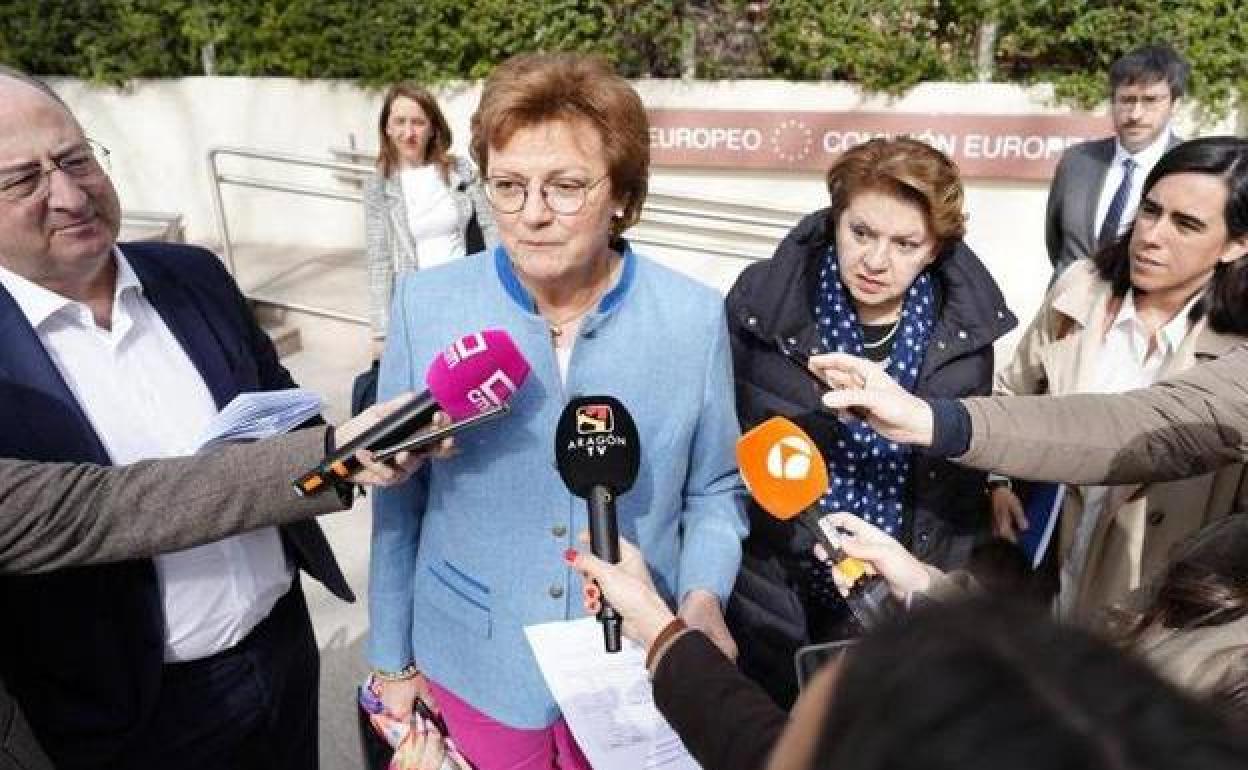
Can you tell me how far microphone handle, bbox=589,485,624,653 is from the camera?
1.34 m

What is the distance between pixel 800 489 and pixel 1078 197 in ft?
10.7

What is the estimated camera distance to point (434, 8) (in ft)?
22.9

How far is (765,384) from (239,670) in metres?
Answer: 1.31

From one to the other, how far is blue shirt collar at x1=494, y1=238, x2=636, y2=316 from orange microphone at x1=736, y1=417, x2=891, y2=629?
38 cm

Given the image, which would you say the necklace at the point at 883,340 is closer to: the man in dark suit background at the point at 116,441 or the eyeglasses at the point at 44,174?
the man in dark suit background at the point at 116,441

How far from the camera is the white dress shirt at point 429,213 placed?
14.9 ft

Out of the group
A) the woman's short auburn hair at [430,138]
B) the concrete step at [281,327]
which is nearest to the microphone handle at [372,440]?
the woman's short auburn hair at [430,138]

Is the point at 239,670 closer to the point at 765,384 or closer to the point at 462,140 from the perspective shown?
the point at 765,384

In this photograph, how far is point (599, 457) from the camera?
142 cm

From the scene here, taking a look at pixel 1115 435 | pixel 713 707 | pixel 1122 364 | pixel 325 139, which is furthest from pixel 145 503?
pixel 325 139

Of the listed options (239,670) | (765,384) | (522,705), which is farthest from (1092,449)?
(239,670)

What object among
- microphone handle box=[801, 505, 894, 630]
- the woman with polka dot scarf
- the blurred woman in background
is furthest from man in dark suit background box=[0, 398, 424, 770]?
the blurred woman in background

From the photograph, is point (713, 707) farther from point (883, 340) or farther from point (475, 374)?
point (883, 340)

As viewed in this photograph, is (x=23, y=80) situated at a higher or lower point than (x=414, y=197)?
higher
